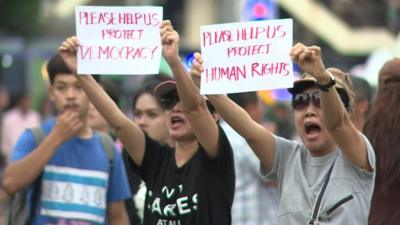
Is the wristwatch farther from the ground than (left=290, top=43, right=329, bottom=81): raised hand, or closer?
closer

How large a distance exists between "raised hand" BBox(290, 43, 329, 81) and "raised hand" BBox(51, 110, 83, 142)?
173 cm

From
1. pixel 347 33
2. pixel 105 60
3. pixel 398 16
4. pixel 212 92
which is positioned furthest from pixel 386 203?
pixel 347 33

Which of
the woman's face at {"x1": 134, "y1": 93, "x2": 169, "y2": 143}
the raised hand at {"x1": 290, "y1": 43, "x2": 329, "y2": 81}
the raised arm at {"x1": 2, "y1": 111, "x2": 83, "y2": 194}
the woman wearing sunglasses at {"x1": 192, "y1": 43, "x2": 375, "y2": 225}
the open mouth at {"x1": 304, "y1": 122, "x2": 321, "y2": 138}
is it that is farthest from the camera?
the woman's face at {"x1": 134, "y1": 93, "x2": 169, "y2": 143}

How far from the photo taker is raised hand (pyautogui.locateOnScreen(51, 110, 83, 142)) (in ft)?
21.4

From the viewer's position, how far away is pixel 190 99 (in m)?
5.64

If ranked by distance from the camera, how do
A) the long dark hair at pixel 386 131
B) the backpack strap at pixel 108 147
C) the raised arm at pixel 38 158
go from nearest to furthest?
the long dark hair at pixel 386 131, the raised arm at pixel 38 158, the backpack strap at pixel 108 147

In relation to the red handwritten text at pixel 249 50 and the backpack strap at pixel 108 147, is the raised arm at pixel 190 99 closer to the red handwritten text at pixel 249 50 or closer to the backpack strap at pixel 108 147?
the red handwritten text at pixel 249 50

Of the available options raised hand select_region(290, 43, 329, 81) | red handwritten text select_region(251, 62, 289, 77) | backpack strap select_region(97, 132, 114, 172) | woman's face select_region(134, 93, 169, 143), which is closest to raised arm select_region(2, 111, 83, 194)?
backpack strap select_region(97, 132, 114, 172)

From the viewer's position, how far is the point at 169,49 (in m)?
5.65

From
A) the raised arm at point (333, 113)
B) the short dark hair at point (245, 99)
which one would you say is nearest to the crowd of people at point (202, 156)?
the raised arm at point (333, 113)

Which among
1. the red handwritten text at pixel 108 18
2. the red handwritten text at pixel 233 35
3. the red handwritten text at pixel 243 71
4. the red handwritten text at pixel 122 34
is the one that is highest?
the red handwritten text at pixel 108 18

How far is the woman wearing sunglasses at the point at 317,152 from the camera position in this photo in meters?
5.30

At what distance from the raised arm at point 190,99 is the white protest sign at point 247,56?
0.08 m

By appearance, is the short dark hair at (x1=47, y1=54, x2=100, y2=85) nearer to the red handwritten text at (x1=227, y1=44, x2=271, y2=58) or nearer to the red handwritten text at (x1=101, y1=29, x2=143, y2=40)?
the red handwritten text at (x1=101, y1=29, x2=143, y2=40)
